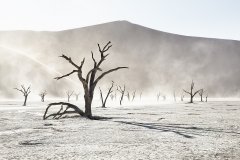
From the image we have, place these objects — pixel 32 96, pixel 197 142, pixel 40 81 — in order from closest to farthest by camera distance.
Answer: pixel 197 142 → pixel 32 96 → pixel 40 81

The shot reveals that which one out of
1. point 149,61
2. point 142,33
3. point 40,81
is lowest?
point 40,81

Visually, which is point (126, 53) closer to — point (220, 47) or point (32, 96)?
point (220, 47)

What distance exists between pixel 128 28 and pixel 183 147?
181762 mm

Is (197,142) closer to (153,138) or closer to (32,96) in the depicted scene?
(153,138)

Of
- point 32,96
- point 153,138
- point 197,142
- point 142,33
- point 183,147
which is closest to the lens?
point 183,147

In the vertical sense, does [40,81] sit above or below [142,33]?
below

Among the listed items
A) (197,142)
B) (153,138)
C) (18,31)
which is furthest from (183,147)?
(18,31)

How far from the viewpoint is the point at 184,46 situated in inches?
6905

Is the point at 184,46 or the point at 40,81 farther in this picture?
the point at 184,46

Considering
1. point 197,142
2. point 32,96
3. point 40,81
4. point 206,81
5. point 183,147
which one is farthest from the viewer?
point 206,81

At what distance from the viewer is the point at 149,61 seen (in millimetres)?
167500

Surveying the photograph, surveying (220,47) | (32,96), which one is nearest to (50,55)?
(32,96)

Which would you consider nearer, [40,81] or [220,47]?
[40,81]

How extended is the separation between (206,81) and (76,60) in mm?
55509
